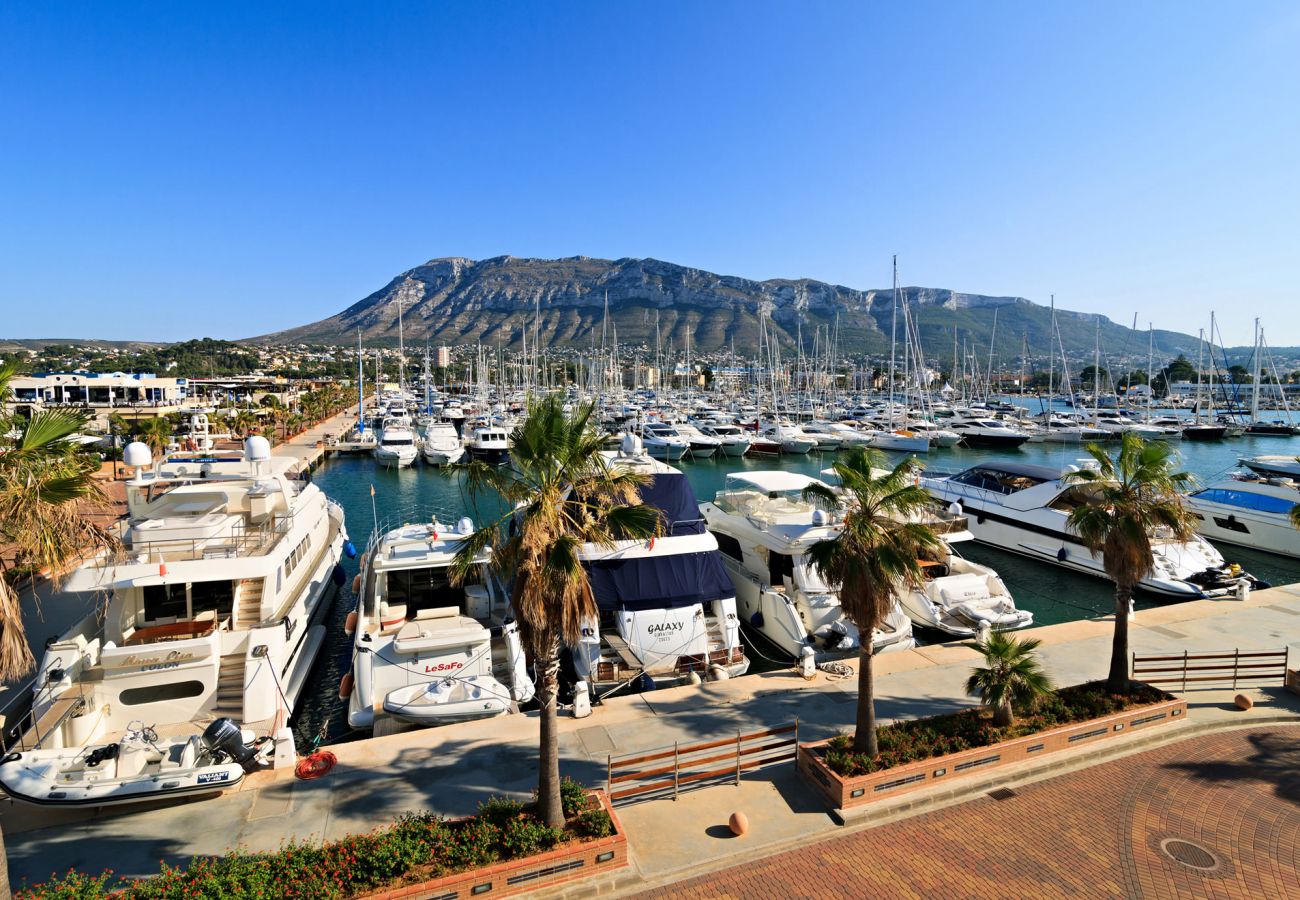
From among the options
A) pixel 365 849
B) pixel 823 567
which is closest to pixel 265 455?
pixel 365 849

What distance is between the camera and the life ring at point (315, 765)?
1009cm

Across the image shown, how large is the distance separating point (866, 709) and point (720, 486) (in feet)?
128

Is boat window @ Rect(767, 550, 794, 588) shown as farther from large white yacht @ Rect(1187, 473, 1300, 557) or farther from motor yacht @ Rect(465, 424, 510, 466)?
motor yacht @ Rect(465, 424, 510, 466)

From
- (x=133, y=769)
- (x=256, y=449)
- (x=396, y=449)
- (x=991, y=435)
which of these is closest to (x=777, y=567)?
(x=256, y=449)

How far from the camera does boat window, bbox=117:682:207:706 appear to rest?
483 inches

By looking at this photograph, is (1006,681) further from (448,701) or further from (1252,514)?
(1252,514)

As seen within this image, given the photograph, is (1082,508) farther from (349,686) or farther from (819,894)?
(349,686)

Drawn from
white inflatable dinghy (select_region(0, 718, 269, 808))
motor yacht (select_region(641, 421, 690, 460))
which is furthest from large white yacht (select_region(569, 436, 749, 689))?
motor yacht (select_region(641, 421, 690, 460))

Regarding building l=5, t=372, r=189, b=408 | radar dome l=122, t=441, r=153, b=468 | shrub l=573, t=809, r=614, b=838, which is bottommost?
shrub l=573, t=809, r=614, b=838

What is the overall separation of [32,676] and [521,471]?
1446cm

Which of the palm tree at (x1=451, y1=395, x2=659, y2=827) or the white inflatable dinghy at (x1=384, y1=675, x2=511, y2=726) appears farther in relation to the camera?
the white inflatable dinghy at (x1=384, y1=675, x2=511, y2=726)

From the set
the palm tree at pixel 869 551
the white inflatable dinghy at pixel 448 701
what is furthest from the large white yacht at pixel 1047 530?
the white inflatable dinghy at pixel 448 701

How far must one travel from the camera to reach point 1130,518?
38.2 ft

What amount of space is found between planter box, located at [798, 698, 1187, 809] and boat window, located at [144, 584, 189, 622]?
515 inches
